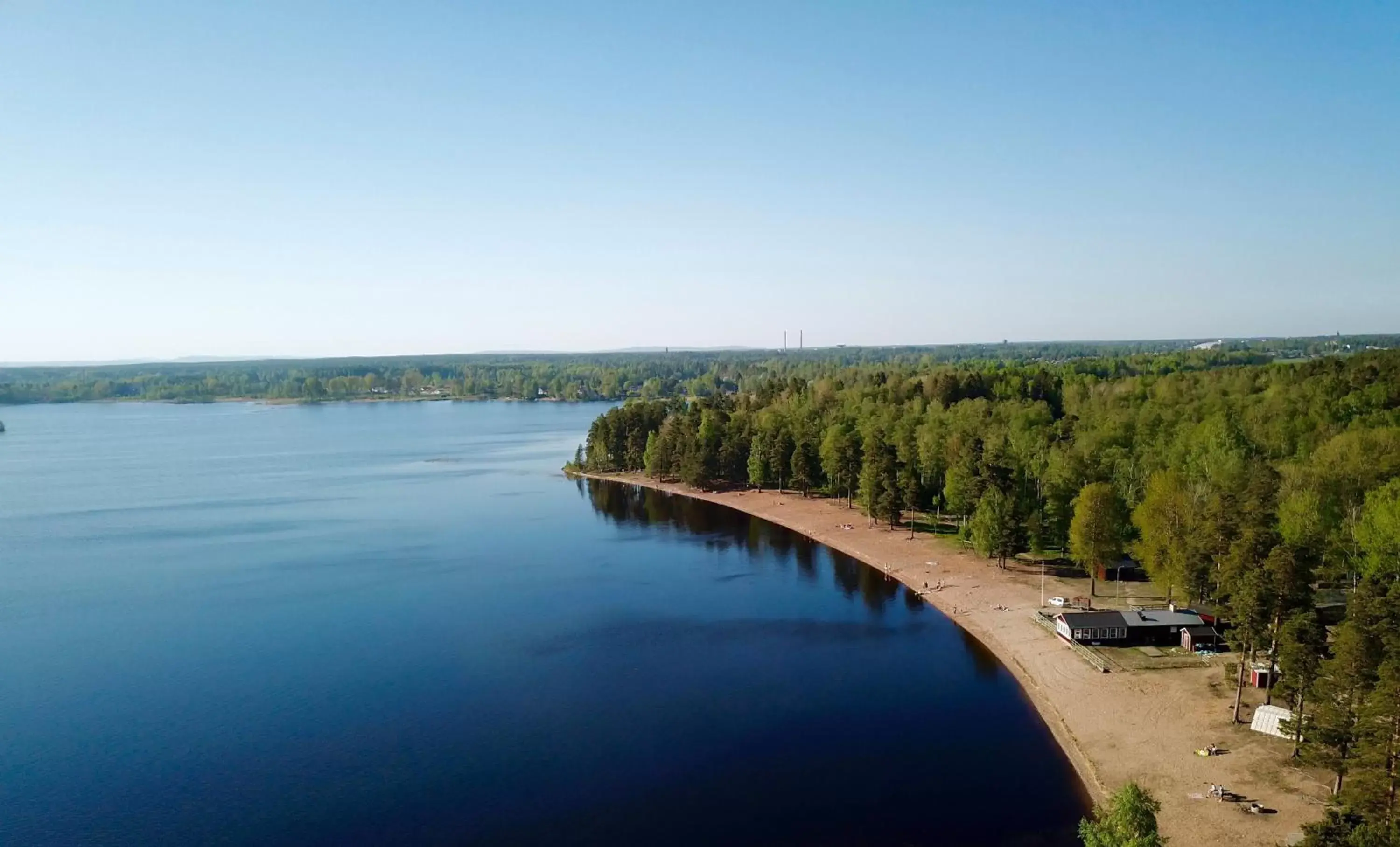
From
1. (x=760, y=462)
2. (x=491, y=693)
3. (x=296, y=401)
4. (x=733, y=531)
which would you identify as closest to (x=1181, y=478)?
(x=733, y=531)

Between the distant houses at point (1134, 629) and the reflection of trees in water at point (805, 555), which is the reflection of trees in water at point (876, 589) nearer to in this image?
the reflection of trees in water at point (805, 555)

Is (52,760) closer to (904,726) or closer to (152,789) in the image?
(152,789)

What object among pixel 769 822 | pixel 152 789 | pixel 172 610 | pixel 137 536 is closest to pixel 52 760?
pixel 152 789

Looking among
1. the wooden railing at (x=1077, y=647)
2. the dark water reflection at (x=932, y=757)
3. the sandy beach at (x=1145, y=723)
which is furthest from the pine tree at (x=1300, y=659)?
the wooden railing at (x=1077, y=647)

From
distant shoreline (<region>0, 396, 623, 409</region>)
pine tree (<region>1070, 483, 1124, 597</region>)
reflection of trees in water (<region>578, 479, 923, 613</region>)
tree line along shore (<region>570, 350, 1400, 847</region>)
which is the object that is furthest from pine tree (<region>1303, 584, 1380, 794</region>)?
distant shoreline (<region>0, 396, 623, 409</region>)

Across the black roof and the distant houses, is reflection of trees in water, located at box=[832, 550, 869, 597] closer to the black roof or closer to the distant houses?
the black roof

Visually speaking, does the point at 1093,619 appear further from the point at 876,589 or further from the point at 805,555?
the point at 805,555
